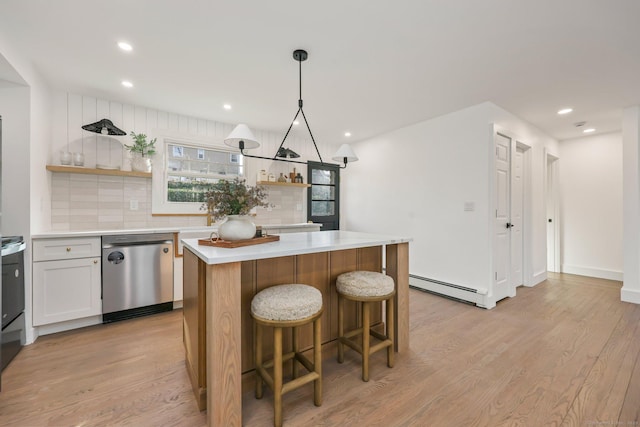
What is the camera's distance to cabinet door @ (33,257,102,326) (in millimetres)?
2449

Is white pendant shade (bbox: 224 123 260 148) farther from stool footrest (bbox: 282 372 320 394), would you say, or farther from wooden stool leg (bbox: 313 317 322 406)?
stool footrest (bbox: 282 372 320 394)

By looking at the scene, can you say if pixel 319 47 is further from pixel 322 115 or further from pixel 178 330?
pixel 178 330

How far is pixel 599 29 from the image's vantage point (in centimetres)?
199

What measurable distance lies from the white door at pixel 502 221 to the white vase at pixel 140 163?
14.4 ft

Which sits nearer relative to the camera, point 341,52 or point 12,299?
point 12,299

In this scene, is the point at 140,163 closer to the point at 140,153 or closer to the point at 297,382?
the point at 140,153

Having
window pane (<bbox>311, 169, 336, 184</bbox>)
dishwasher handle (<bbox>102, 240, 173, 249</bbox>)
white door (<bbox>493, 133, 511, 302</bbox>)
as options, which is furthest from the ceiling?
window pane (<bbox>311, 169, 336, 184</bbox>)

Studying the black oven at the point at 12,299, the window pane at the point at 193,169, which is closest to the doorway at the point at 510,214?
the window pane at the point at 193,169

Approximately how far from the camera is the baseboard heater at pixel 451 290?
3268 mm

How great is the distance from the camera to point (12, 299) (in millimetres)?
2143

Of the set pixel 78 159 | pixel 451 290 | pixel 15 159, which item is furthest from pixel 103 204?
pixel 451 290

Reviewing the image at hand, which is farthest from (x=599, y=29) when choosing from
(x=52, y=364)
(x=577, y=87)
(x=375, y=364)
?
(x=52, y=364)

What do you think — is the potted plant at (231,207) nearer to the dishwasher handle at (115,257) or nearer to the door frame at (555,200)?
the dishwasher handle at (115,257)

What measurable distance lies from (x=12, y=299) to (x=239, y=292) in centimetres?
217
